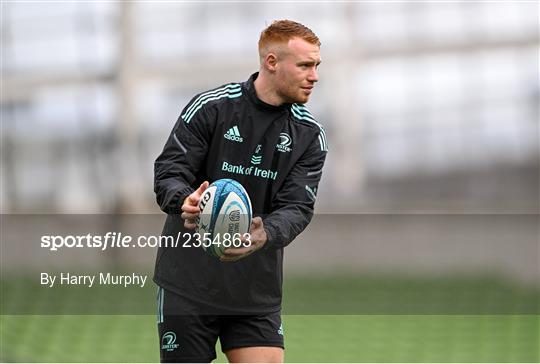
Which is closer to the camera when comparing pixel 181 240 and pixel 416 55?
pixel 181 240

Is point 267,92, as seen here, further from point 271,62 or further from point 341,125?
point 341,125

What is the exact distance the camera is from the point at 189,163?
15.7ft

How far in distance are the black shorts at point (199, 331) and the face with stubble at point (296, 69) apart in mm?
1016

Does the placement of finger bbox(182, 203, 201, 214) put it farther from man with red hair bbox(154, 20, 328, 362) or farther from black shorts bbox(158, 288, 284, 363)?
black shorts bbox(158, 288, 284, 363)

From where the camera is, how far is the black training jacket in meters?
4.79

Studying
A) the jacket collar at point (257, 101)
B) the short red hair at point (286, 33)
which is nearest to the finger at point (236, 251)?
the jacket collar at point (257, 101)

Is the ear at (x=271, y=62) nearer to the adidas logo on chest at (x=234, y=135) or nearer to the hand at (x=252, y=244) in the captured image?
the adidas logo on chest at (x=234, y=135)

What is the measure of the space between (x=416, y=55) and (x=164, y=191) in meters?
10.8

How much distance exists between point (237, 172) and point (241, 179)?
36 millimetres

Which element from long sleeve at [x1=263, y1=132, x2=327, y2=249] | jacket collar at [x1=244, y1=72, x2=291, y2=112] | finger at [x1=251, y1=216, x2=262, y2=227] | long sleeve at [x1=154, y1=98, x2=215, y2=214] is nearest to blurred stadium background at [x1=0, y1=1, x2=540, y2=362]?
long sleeve at [x1=263, y1=132, x2=327, y2=249]

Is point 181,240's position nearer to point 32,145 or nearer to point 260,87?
point 260,87

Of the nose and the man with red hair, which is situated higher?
the nose

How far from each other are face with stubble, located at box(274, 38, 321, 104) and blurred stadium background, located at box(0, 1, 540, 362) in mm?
8384

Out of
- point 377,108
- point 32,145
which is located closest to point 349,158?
point 377,108
